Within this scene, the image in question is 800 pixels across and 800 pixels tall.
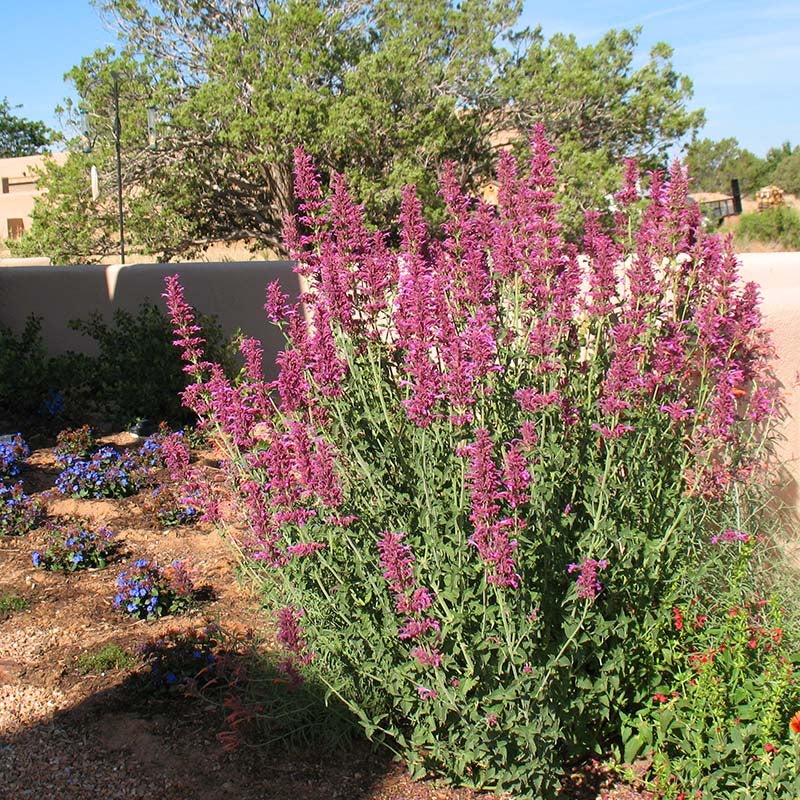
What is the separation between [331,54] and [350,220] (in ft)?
58.5

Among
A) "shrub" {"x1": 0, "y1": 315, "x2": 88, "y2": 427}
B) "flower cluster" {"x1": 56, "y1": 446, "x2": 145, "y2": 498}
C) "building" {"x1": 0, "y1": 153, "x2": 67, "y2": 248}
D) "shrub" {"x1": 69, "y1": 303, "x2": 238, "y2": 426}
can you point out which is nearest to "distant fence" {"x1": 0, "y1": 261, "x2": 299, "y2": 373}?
"shrub" {"x1": 69, "y1": 303, "x2": 238, "y2": 426}

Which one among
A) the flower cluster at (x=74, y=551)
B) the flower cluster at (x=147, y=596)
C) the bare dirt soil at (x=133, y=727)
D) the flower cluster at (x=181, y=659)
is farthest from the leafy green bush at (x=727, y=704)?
the flower cluster at (x=74, y=551)

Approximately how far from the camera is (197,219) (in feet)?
72.5

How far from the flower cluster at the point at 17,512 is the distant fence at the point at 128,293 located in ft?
8.02

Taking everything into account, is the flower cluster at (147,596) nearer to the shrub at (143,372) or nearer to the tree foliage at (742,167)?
the shrub at (143,372)

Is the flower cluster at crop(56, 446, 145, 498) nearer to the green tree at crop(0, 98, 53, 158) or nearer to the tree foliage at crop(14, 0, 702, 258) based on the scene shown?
the tree foliage at crop(14, 0, 702, 258)

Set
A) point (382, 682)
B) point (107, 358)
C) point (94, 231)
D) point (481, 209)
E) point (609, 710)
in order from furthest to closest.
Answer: point (94, 231)
point (107, 358)
point (481, 209)
point (609, 710)
point (382, 682)

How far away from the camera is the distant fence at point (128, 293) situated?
8.78 meters

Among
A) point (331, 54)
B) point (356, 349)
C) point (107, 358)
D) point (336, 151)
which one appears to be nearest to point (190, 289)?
point (107, 358)

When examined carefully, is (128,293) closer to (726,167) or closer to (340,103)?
(340,103)

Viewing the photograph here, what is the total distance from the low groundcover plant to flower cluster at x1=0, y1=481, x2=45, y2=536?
252 cm

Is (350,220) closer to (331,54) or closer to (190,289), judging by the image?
(190,289)

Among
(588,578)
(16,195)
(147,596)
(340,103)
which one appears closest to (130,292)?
(147,596)

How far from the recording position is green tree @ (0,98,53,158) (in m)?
54.8
